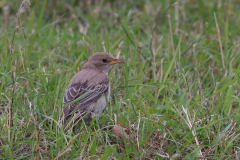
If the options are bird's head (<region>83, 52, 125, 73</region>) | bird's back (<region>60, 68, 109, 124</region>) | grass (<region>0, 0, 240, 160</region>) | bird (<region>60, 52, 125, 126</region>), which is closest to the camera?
grass (<region>0, 0, 240, 160</region>)

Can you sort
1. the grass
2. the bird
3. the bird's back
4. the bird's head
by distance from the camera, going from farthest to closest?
the bird's head < the bird's back < the bird < the grass

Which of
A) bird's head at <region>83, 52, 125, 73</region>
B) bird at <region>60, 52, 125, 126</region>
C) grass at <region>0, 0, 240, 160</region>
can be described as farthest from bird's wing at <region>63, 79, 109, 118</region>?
bird's head at <region>83, 52, 125, 73</region>

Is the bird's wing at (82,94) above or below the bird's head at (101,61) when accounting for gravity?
below

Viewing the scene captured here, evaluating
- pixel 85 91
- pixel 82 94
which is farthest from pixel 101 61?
pixel 82 94

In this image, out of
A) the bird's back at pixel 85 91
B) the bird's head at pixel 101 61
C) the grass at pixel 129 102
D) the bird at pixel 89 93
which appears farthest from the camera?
the bird's head at pixel 101 61

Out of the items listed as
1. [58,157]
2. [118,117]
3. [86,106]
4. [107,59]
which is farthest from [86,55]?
[58,157]

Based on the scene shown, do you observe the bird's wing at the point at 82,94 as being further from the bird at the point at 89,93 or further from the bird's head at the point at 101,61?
the bird's head at the point at 101,61

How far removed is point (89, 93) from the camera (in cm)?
576

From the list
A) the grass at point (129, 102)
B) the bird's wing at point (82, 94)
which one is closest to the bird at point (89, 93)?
the bird's wing at point (82, 94)

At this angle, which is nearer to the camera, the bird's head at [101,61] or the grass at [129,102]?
the grass at [129,102]

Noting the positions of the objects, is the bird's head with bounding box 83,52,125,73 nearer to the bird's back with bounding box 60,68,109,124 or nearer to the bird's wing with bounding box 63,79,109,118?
the bird's back with bounding box 60,68,109,124

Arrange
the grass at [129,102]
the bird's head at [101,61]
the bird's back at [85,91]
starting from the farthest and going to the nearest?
1. the bird's head at [101,61]
2. the bird's back at [85,91]
3. the grass at [129,102]

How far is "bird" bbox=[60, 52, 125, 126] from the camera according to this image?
5.24 metres

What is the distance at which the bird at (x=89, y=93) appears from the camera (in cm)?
524
